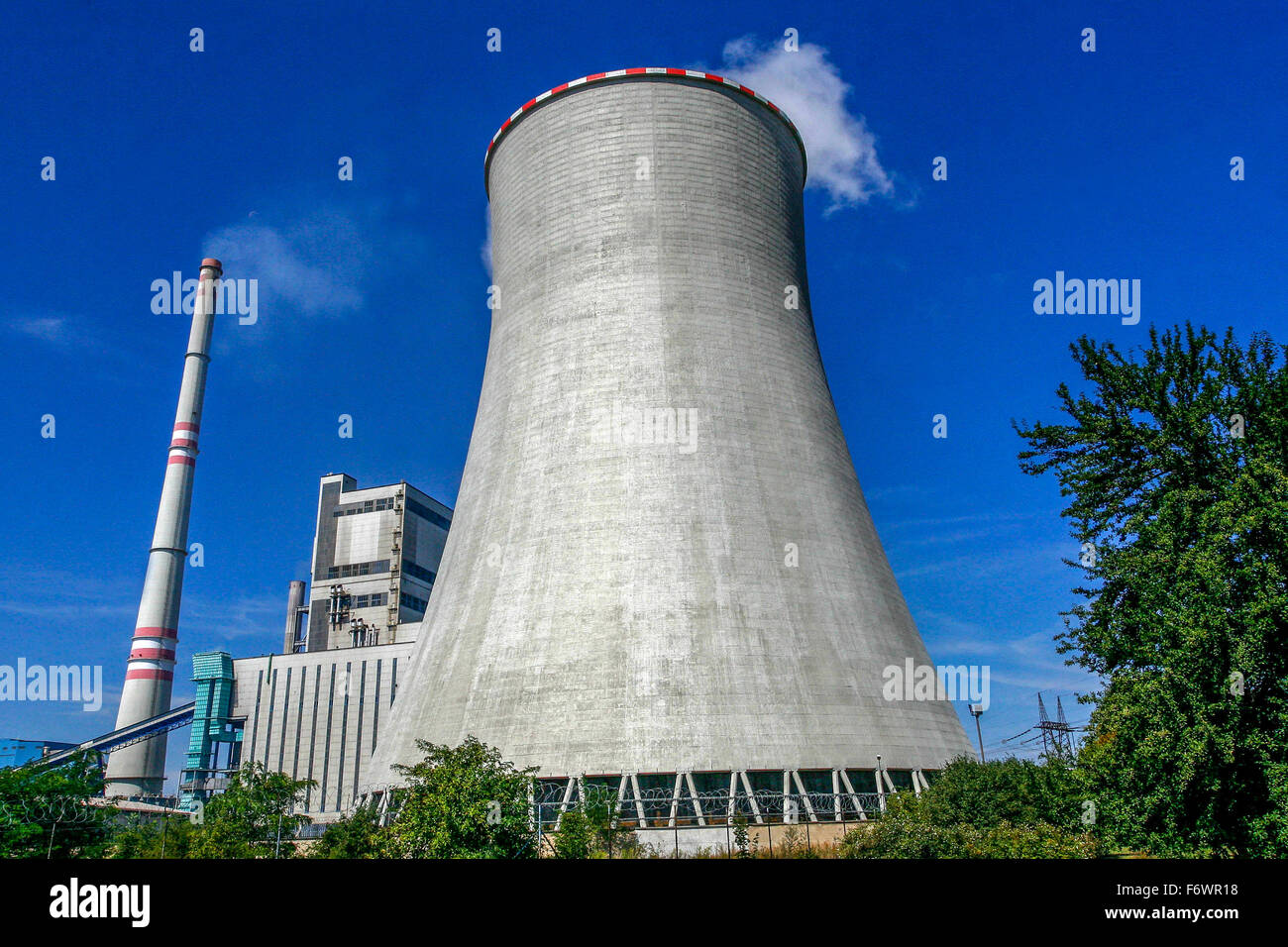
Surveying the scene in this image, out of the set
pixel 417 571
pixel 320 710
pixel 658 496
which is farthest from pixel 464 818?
pixel 417 571

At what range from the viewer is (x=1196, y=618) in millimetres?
10023

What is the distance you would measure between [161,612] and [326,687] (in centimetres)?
1033

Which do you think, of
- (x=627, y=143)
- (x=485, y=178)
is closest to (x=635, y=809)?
(x=627, y=143)

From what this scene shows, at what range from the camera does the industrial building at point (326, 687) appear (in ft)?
116

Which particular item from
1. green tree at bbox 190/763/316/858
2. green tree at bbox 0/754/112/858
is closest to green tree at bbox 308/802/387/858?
green tree at bbox 190/763/316/858

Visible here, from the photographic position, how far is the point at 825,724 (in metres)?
16.9

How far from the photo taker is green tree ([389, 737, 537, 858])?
36.7 ft

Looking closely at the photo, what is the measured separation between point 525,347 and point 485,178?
8284 mm

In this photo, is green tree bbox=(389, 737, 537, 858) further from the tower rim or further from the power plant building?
the tower rim

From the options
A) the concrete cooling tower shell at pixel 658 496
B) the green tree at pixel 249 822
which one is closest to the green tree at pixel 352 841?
the green tree at pixel 249 822

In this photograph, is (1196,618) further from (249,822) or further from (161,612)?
(161,612)

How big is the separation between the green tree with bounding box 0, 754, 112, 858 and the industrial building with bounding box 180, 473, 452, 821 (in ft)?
57.2

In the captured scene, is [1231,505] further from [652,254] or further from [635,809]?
[652,254]
